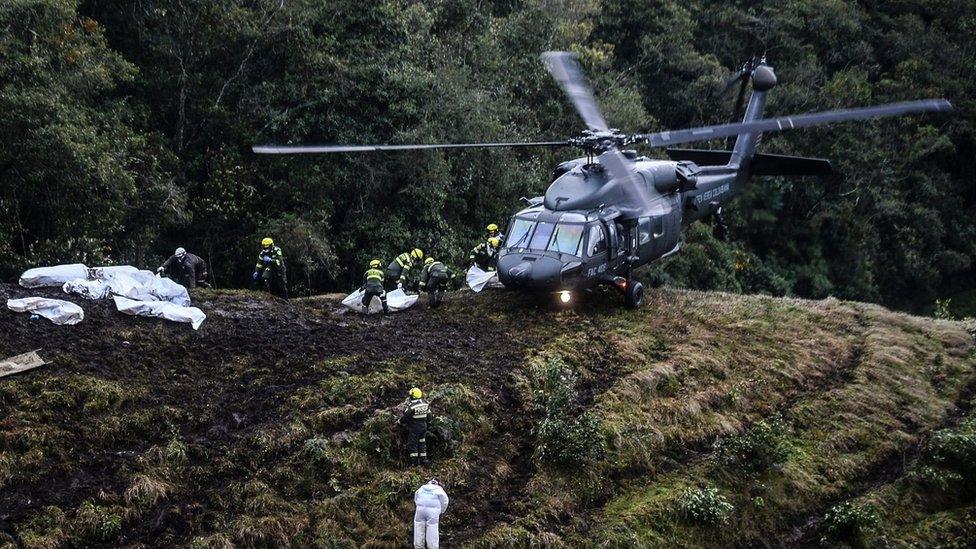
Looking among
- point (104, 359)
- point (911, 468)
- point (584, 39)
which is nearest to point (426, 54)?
point (584, 39)

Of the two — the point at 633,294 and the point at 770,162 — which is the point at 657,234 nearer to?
the point at 633,294

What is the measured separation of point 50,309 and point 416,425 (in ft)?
21.5

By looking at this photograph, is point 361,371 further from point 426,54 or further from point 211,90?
point 426,54

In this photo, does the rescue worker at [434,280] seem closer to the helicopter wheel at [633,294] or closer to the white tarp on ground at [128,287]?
the helicopter wheel at [633,294]

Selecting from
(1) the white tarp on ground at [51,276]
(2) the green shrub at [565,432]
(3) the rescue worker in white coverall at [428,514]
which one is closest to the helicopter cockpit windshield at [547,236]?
(2) the green shrub at [565,432]

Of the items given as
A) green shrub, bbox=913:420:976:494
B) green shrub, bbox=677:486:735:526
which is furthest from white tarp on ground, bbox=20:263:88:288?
green shrub, bbox=913:420:976:494

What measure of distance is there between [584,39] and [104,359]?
23755 millimetres

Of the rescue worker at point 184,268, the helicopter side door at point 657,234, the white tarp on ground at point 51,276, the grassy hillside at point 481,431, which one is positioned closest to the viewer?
the grassy hillside at point 481,431

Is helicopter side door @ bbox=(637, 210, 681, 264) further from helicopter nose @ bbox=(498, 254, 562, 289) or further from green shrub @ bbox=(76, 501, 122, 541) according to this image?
green shrub @ bbox=(76, 501, 122, 541)

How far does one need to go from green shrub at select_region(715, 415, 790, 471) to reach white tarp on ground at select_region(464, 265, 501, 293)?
20.1 feet

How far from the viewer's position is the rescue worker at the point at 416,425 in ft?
39.8

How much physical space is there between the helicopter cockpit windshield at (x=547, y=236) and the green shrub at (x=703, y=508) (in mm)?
5403

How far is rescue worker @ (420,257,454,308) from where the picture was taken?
1717 cm

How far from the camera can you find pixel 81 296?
612 inches
